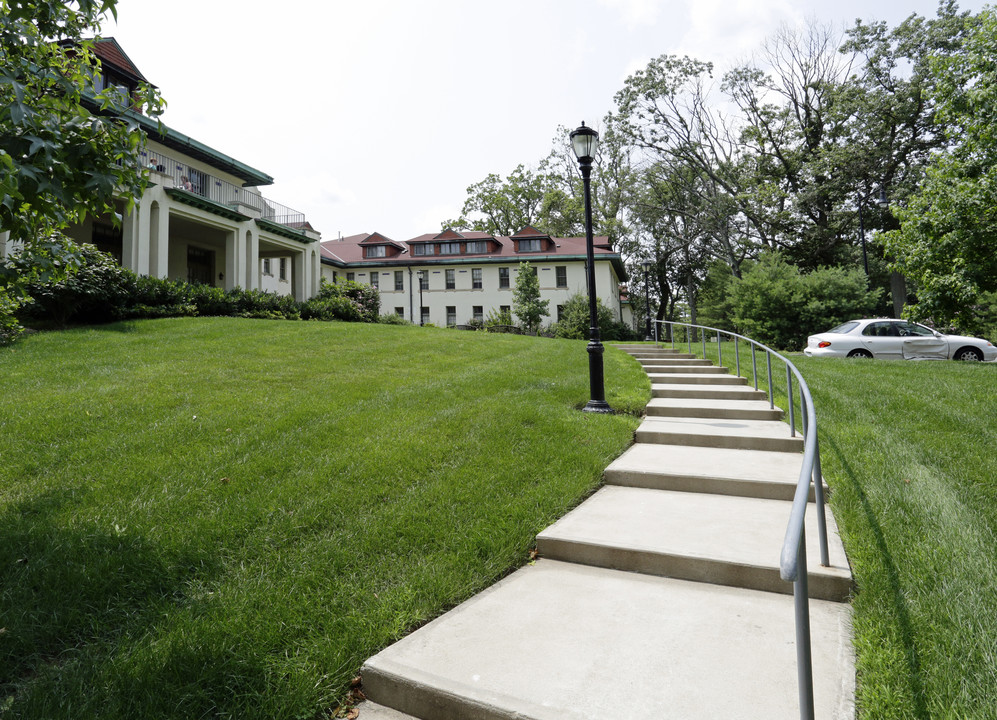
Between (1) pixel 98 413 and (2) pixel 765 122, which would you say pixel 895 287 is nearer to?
(2) pixel 765 122

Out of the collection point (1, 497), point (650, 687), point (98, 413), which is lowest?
point (650, 687)

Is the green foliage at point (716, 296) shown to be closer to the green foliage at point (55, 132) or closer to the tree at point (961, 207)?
the tree at point (961, 207)

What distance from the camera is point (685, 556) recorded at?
3.33 meters

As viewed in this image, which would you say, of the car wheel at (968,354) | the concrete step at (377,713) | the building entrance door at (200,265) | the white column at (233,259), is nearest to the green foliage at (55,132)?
the concrete step at (377,713)

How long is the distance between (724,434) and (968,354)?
13.4 m

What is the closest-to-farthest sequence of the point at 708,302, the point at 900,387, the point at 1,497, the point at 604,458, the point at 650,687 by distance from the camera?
1. the point at 650,687
2. the point at 1,497
3. the point at 604,458
4. the point at 900,387
5. the point at 708,302

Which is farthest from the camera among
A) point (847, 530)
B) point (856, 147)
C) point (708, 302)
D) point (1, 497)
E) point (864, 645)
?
point (708, 302)

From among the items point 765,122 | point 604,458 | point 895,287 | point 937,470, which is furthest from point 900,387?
point 765,122

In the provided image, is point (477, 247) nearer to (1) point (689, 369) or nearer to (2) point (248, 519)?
(1) point (689, 369)

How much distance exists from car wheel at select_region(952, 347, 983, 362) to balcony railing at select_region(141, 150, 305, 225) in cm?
2530

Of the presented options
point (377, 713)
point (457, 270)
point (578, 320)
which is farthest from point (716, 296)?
point (377, 713)

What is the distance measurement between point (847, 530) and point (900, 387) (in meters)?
5.42

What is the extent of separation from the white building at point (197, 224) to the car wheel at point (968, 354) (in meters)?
23.7

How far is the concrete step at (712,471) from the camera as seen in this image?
15.0ft
